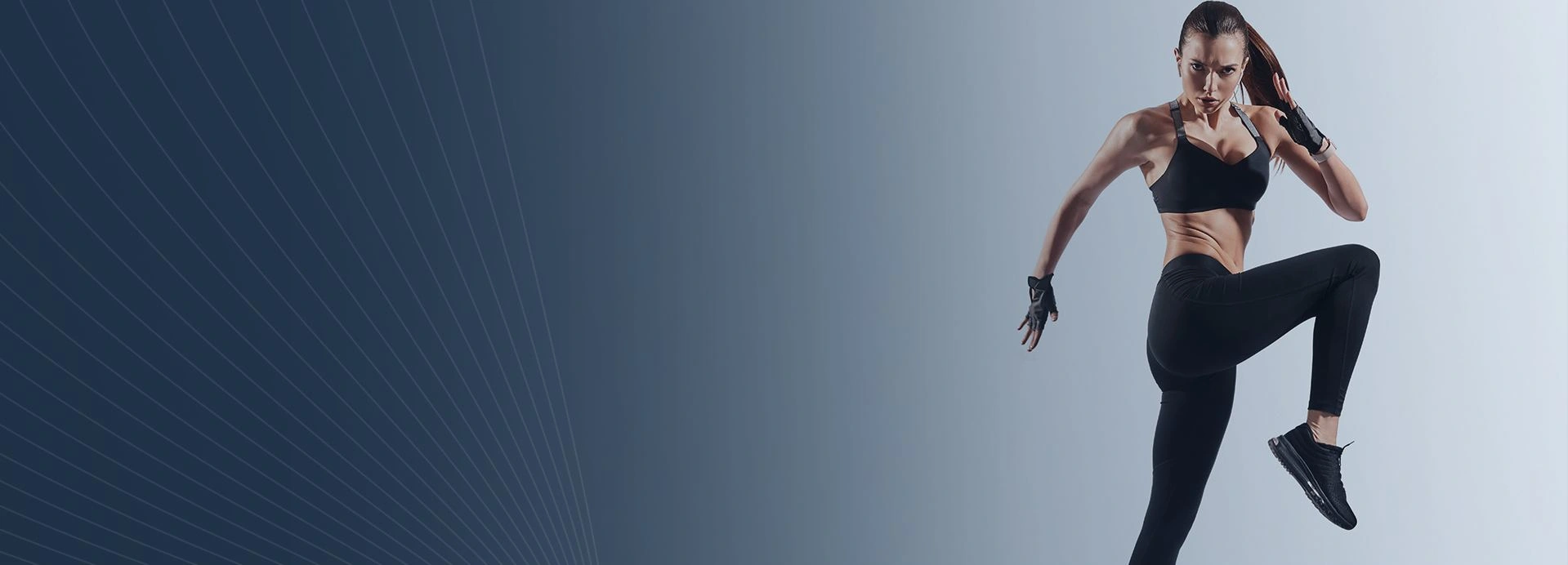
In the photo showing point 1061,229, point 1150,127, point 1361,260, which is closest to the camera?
point 1361,260

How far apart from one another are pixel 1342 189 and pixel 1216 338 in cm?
46

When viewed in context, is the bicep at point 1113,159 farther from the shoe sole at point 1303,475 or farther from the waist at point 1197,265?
the shoe sole at point 1303,475

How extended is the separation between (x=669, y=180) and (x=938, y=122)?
2.93 feet

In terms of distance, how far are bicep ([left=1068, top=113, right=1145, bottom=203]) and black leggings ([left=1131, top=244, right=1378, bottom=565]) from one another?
238 millimetres

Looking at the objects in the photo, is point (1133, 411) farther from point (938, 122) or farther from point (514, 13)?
point (514, 13)

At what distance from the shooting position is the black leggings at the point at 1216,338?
2188mm

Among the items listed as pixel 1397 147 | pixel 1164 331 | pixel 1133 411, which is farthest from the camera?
pixel 1133 411

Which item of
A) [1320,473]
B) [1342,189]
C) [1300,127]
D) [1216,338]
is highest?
[1300,127]

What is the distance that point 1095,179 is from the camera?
8.11ft

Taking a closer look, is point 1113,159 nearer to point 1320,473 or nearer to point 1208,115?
point 1208,115

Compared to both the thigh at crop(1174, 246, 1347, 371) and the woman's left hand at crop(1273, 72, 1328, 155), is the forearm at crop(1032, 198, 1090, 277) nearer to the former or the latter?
the thigh at crop(1174, 246, 1347, 371)

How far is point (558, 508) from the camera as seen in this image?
11.4 ft

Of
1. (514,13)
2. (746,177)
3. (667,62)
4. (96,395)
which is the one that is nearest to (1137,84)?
(746,177)

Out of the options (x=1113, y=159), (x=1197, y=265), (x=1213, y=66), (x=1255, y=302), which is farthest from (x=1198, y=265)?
(x=1213, y=66)
